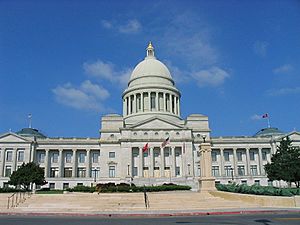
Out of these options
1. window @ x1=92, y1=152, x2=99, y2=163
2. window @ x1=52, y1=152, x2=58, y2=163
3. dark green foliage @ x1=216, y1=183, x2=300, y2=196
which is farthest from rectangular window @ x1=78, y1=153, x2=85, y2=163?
dark green foliage @ x1=216, y1=183, x2=300, y2=196

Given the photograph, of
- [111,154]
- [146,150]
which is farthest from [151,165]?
[111,154]

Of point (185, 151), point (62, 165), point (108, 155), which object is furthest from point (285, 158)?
point (62, 165)

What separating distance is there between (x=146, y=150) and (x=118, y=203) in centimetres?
4221

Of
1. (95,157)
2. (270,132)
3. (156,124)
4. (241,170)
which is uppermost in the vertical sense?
(156,124)

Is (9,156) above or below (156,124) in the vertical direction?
below

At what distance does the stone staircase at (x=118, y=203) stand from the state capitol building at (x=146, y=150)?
109 feet

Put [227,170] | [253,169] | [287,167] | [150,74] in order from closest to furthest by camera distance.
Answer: [287,167]
[227,170]
[253,169]
[150,74]

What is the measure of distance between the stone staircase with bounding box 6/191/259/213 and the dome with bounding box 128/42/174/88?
59555 millimetres

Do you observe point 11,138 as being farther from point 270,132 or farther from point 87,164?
point 270,132

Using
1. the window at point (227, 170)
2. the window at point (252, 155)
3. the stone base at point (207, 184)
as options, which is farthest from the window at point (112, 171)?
the stone base at point (207, 184)

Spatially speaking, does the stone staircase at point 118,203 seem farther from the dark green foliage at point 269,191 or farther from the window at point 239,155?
the window at point 239,155

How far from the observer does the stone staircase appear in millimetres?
25594

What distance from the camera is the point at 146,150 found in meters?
70.5

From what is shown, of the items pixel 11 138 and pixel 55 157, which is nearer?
pixel 11 138
